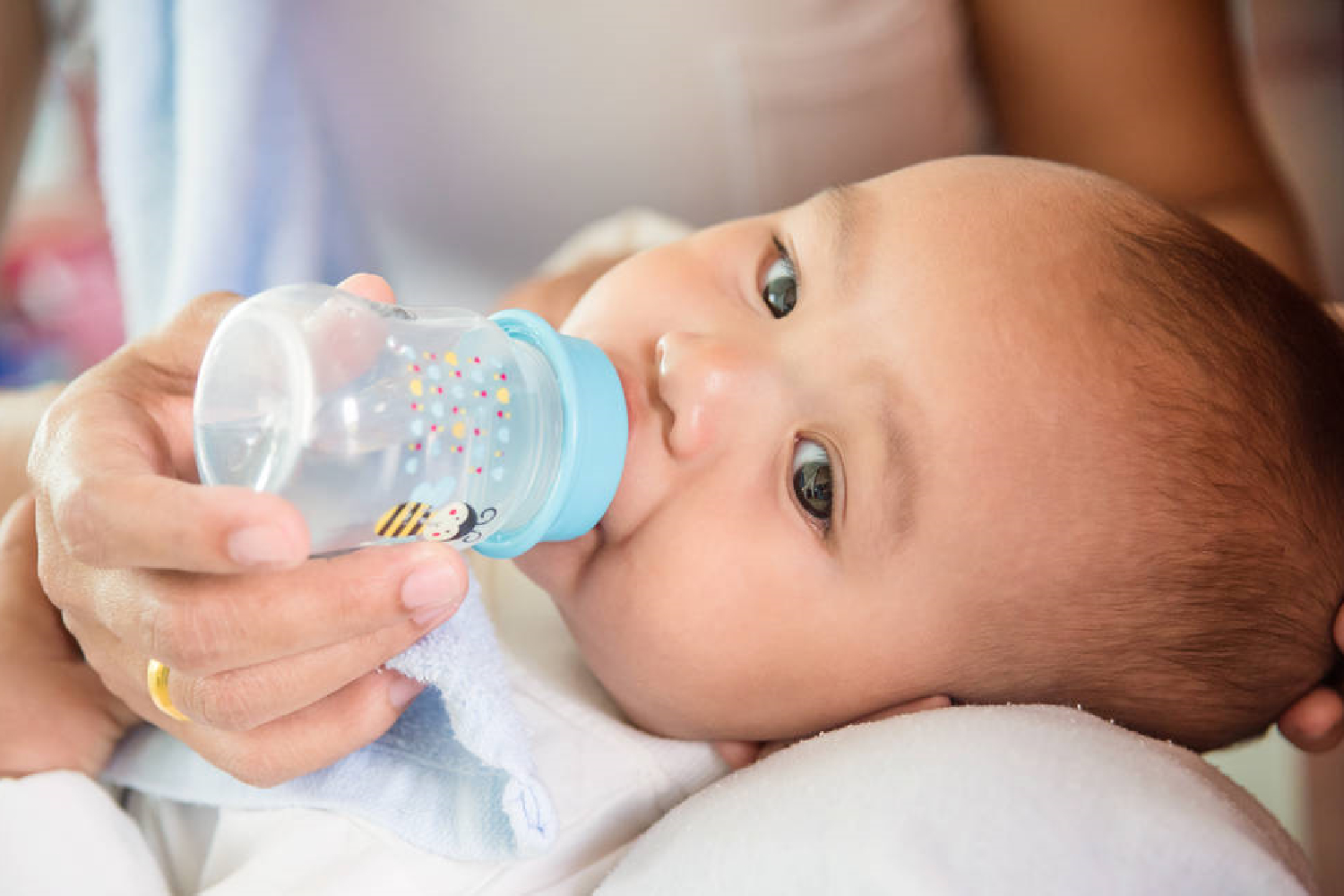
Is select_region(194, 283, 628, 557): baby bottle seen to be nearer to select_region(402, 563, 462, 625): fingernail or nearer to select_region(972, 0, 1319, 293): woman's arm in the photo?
select_region(402, 563, 462, 625): fingernail

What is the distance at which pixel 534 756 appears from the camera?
39.5 inches

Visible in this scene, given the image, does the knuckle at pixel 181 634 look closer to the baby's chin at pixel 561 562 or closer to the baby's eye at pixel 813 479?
the baby's chin at pixel 561 562

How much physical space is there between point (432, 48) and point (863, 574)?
3.66 ft

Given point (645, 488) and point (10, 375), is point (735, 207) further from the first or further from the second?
point (10, 375)

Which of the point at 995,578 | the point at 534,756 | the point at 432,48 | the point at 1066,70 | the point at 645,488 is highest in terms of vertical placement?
the point at 432,48

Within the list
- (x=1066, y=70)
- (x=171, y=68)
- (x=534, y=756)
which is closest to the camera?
(x=534, y=756)

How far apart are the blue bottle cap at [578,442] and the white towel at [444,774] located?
108 mm

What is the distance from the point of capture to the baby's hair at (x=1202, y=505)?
2.90 feet

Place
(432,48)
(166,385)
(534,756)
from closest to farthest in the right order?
(166,385)
(534,756)
(432,48)

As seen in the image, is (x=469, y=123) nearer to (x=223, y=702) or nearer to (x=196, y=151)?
(x=196, y=151)

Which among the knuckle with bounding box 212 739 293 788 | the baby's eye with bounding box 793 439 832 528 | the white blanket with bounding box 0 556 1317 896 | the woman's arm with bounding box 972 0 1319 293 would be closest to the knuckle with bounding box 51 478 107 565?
the knuckle with bounding box 212 739 293 788

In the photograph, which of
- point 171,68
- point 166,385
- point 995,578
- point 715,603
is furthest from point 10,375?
point 995,578

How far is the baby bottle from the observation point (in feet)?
2.19

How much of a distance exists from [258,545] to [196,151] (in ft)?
3.21
